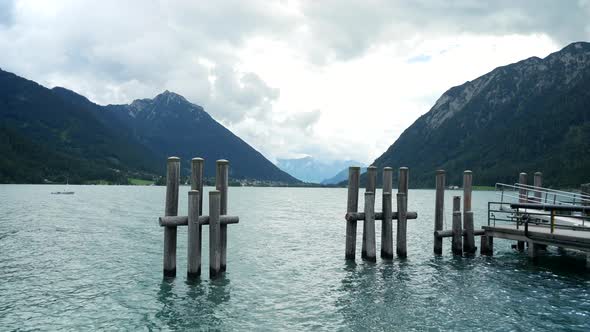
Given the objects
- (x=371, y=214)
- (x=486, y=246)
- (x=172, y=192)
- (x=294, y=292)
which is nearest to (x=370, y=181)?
(x=371, y=214)

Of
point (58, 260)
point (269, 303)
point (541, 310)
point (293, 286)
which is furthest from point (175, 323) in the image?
point (58, 260)

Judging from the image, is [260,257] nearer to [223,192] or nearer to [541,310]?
[223,192]

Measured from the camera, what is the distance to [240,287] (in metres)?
18.4

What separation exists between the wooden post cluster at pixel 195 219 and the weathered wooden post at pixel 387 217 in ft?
25.9

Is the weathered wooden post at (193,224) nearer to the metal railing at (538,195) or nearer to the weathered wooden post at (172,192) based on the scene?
the weathered wooden post at (172,192)

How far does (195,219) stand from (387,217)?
32.8ft

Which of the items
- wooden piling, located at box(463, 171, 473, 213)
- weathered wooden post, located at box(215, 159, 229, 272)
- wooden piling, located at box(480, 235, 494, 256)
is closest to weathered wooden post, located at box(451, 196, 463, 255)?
wooden piling, located at box(463, 171, 473, 213)

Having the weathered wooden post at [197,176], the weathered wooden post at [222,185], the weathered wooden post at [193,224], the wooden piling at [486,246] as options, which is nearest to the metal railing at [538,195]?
the wooden piling at [486,246]

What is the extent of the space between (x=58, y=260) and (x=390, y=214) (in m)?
19.2

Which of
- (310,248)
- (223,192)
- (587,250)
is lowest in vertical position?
(310,248)

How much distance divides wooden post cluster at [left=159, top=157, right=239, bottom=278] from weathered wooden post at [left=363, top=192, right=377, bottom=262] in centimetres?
673

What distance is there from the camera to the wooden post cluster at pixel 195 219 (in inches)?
634

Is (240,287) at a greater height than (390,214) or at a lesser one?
lesser

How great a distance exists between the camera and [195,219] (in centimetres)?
1608
